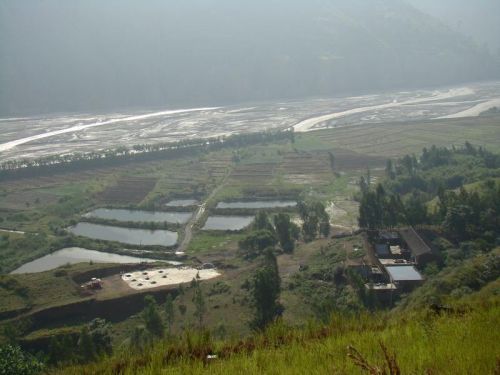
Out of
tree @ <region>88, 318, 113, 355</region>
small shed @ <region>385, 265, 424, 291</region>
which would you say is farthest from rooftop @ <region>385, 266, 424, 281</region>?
tree @ <region>88, 318, 113, 355</region>

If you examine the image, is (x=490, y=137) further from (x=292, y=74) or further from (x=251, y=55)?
(x=251, y=55)

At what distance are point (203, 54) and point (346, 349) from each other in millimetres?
128965

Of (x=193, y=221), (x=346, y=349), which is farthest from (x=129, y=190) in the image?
(x=346, y=349)

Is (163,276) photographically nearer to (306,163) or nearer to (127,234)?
(127,234)

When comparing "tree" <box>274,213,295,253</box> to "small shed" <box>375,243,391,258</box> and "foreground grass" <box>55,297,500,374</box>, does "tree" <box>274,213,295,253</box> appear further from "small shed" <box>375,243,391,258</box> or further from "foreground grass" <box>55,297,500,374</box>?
"foreground grass" <box>55,297,500,374</box>

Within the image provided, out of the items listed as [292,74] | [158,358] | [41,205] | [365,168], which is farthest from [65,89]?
[158,358]

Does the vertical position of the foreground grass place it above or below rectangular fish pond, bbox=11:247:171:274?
above

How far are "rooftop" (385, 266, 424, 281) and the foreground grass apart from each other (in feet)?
51.3

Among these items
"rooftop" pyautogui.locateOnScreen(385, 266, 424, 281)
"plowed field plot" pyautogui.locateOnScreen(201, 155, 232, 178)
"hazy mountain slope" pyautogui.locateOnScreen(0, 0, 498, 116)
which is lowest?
"rooftop" pyautogui.locateOnScreen(385, 266, 424, 281)

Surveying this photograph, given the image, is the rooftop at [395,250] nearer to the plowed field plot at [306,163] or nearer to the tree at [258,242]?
the tree at [258,242]

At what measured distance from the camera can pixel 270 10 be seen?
144750 mm

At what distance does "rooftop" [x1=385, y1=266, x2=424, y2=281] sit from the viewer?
2153 cm

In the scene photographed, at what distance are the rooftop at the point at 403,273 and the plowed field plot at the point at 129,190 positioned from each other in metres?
26.8

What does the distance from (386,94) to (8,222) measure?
305ft
